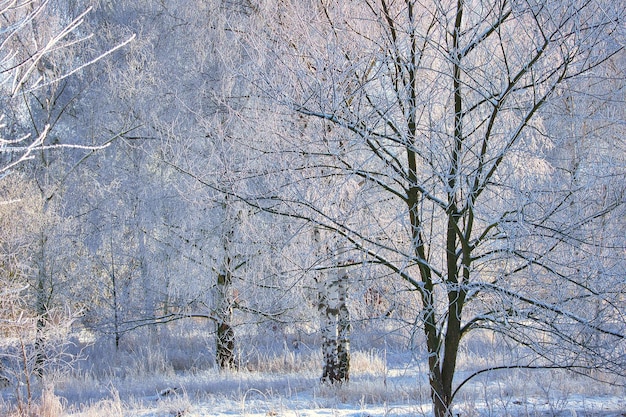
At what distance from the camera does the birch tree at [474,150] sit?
12.6 feet

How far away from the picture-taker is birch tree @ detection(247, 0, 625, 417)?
383 cm

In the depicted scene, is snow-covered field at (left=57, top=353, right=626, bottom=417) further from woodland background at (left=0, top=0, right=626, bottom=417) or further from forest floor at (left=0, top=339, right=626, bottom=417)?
woodland background at (left=0, top=0, right=626, bottom=417)

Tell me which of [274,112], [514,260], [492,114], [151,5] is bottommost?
[514,260]

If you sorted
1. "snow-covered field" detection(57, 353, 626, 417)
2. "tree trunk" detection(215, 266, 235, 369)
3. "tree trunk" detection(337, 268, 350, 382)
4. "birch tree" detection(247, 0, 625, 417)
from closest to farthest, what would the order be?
1. "birch tree" detection(247, 0, 625, 417)
2. "snow-covered field" detection(57, 353, 626, 417)
3. "tree trunk" detection(337, 268, 350, 382)
4. "tree trunk" detection(215, 266, 235, 369)

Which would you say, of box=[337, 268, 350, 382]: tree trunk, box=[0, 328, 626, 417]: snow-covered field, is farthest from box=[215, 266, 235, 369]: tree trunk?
box=[337, 268, 350, 382]: tree trunk

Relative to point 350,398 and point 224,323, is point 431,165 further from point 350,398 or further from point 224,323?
point 224,323

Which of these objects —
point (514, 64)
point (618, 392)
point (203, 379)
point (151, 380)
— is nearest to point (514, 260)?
point (514, 64)

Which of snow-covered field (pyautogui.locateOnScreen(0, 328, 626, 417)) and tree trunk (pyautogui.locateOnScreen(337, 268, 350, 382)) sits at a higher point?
tree trunk (pyautogui.locateOnScreen(337, 268, 350, 382))

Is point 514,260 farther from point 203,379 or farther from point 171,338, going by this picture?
point 171,338

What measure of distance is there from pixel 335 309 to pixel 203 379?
93.0 inches

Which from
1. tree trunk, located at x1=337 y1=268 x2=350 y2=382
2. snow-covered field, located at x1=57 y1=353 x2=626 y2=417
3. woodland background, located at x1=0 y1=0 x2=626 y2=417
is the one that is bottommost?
snow-covered field, located at x1=57 y1=353 x2=626 y2=417

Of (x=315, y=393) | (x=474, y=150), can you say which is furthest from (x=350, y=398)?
(x=474, y=150)

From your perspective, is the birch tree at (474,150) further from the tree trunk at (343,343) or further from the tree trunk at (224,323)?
the tree trunk at (224,323)

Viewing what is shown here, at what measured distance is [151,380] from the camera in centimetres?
878
